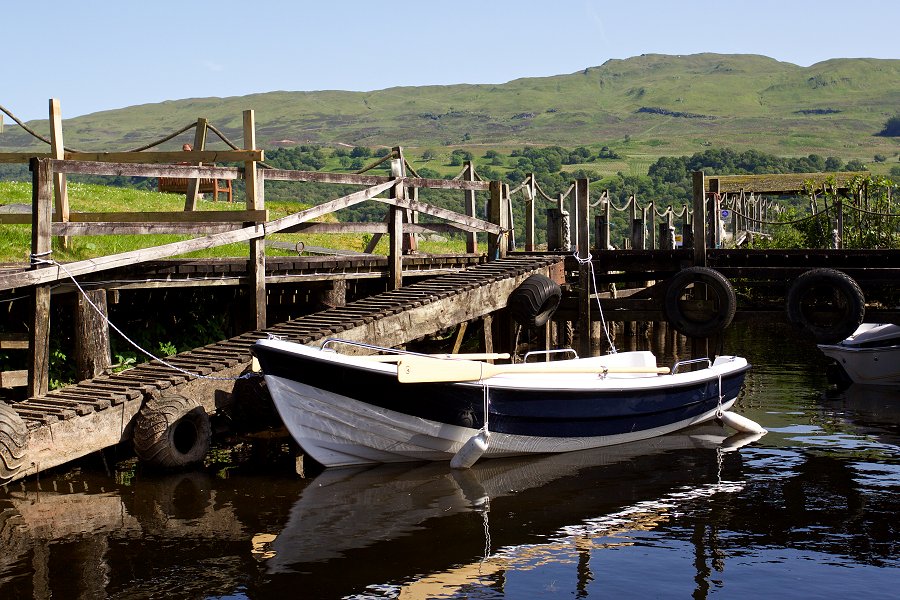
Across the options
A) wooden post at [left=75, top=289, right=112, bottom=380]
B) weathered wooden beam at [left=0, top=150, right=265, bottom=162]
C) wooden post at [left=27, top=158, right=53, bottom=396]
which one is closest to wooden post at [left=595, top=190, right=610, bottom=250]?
weathered wooden beam at [left=0, top=150, right=265, bottom=162]

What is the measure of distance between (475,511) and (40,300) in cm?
535

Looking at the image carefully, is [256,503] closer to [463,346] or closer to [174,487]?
[174,487]

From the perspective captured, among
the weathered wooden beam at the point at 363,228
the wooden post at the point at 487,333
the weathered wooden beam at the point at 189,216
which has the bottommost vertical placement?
the wooden post at the point at 487,333

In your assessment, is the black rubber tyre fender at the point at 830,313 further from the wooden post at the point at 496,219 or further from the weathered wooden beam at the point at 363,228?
the weathered wooden beam at the point at 363,228

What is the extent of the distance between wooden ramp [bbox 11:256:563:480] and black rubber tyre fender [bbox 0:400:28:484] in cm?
8

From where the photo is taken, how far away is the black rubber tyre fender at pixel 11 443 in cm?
1134

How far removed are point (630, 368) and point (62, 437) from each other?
278 inches

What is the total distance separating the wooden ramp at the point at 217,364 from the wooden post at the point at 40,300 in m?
0.30

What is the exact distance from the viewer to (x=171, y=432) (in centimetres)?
1271

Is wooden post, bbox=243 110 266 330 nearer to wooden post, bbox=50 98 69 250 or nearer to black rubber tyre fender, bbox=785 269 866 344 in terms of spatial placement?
wooden post, bbox=50 98 69 250

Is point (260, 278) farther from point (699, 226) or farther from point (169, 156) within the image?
point (699, 226)

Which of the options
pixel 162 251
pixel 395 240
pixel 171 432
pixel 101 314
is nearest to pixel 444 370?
pixel 171 432

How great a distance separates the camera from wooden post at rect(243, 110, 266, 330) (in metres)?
15.2

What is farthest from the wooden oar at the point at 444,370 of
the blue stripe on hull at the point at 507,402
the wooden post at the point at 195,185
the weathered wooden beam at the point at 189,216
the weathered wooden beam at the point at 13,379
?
the wooden post at the point at 195,185
